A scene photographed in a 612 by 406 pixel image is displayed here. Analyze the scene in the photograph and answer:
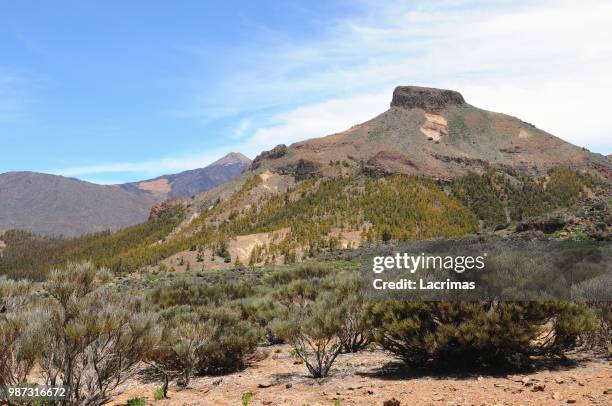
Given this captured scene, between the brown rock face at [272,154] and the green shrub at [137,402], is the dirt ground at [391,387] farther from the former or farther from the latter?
the brown rock face at [272,154]

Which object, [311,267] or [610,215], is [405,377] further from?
[610,215]

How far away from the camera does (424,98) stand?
157250 mm

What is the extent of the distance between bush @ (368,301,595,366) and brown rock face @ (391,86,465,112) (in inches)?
5900

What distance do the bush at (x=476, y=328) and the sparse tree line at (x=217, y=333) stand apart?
0.02 meters

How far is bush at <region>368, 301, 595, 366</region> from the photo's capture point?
9664 mm

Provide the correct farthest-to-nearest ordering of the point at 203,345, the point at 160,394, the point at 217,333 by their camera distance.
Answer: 1. the point at 217,333
2. the point at 203,345
3. the point at 160,394

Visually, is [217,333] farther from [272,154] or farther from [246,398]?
[272,154]

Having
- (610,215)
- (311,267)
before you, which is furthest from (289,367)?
(610,215)

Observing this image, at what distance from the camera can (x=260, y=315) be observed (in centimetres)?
1631

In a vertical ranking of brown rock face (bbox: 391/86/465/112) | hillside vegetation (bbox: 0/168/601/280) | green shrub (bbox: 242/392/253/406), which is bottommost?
green shrub (bbox: 242/392/253/406)

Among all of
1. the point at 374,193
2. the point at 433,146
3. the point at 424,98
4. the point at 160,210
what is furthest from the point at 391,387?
the point at 424,98

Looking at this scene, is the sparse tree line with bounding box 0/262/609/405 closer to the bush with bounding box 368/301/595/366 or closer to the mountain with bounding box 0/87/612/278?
the bush with bounding box 368/301/595/366

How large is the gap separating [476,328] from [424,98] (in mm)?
155038

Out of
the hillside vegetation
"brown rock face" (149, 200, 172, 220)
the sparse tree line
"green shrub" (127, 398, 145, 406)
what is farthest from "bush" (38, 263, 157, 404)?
"brown rock face" (149, 200, 172, 220)
